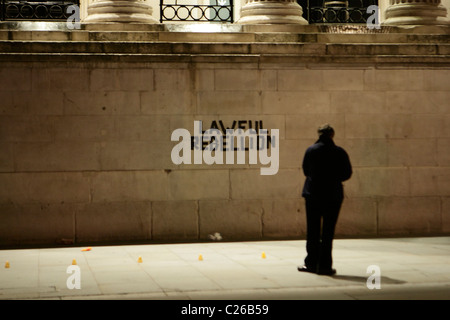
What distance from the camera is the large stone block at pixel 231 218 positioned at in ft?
46.2

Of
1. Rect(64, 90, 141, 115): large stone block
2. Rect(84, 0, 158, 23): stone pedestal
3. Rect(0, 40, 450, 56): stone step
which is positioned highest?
Rect(84, 0, 158, 23): stone pedestal

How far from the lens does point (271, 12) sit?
50.1ft

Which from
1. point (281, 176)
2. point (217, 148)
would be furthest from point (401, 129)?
point (217, 148)

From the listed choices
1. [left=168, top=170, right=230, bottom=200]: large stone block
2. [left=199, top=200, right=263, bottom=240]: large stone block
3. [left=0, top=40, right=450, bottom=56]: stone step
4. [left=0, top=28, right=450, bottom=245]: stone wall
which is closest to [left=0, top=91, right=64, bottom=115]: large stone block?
[left=0, top=28, right=450, bottom=245]: stone wall

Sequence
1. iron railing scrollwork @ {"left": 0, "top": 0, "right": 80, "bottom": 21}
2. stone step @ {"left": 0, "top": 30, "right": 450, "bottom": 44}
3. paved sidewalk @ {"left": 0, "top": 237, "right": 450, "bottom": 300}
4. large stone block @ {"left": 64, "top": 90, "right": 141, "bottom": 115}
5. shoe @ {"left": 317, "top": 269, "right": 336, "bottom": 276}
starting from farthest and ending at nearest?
iron railing scrollwork @ {"left": 0, "top": 0, "right": 80, "bottom": 21} → stone step @ {"left": 0, "top": 30, "right": 450, "bottom": 44} → large stone block @ {"left": 64, "top": 90, "right": 141, "bottom": 115} → shoe @ {"left": 317, "top": 269, "right": 336, "bottom": 276} → paved sidewalk @ {"left": 0, "top": 237, "right": 450, "bottom": 300}

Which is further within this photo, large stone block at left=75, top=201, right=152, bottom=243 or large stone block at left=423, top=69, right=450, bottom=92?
large stone block at left=423, top=69, right=450, bottom=92

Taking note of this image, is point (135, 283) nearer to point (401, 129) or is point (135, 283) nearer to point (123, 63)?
point (123, 63)

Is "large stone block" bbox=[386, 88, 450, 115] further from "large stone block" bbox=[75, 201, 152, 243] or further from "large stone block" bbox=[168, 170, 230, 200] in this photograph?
"large stone block" bbox=[75, 201, 152, 243]

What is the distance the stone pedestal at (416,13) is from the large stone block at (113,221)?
627 cm

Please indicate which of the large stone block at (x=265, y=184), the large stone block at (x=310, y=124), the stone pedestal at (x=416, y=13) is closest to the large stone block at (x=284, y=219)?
the large stone block at (x=265, y=184)

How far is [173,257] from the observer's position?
12.0m

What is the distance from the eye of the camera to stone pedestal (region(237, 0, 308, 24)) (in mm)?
15219

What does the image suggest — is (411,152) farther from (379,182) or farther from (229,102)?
(229,102)
